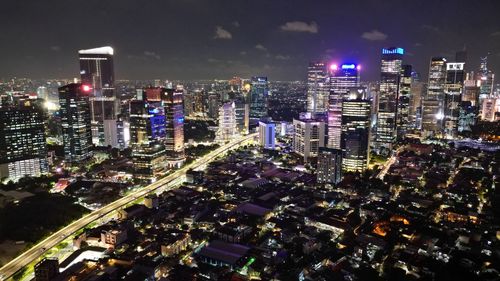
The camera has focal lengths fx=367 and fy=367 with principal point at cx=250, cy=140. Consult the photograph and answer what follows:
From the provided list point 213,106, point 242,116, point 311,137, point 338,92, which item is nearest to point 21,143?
point 311,137

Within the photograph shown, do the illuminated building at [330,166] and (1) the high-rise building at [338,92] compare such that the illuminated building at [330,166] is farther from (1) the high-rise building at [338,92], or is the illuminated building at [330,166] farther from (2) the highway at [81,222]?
(2) the highway at [81,222]

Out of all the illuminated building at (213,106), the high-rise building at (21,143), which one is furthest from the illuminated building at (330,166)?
the illuminated building at (213,106)

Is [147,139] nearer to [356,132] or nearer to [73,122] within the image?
[73,122]

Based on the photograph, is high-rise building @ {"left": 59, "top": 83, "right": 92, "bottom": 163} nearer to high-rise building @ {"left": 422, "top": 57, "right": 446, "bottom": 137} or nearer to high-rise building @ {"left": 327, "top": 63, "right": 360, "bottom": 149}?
high-rise building @ {"left": 327, "top": 63, "right": 360, "bottom": 149}

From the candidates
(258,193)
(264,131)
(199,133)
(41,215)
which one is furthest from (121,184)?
(199,133)

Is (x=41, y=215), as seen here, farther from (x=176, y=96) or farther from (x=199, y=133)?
(x=199, y=133)
